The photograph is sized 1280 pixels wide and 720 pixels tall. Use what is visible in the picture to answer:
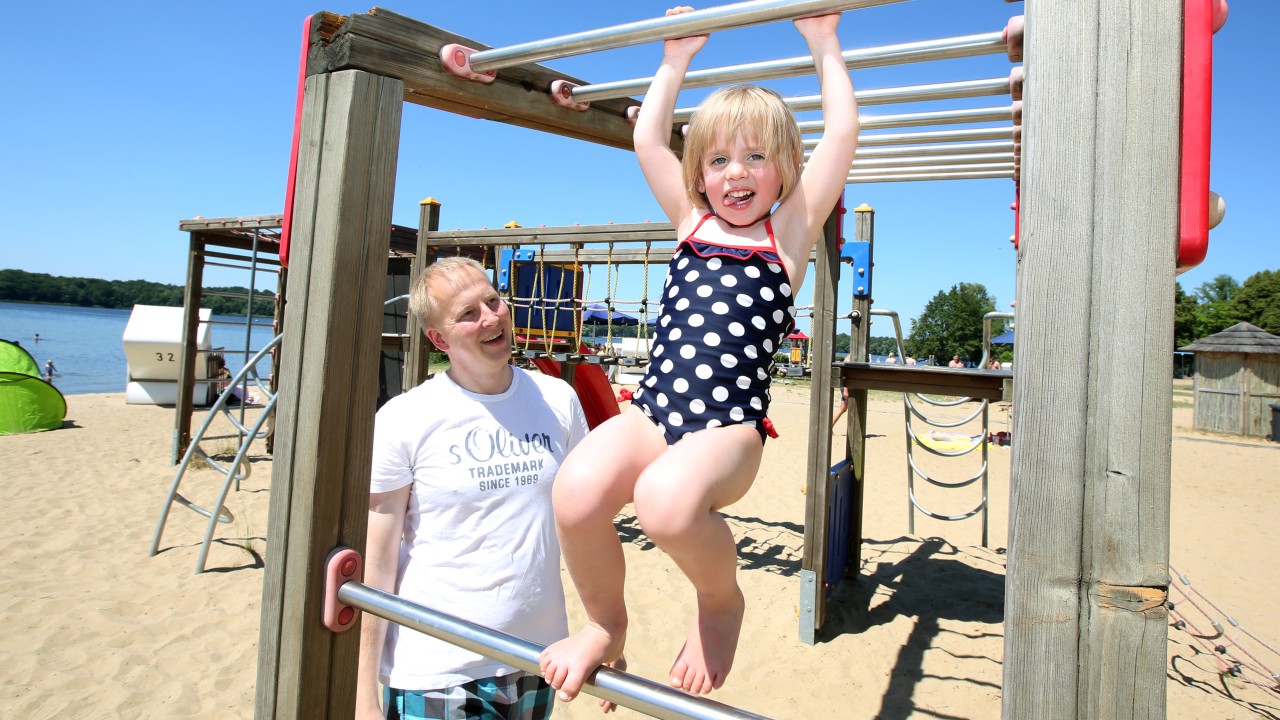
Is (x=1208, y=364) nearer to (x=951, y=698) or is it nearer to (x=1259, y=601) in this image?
(x=1259, y=601)

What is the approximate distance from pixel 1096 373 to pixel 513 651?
98cm

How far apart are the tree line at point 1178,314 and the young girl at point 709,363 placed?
136ft

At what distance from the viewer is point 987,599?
17.7ft

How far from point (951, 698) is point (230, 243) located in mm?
9943

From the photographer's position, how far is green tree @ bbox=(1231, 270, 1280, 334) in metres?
39.1

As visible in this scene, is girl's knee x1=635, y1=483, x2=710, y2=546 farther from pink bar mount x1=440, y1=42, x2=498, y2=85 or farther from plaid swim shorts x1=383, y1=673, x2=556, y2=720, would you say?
pink bar mount x1=440, y1=42, x2=498, y2=85

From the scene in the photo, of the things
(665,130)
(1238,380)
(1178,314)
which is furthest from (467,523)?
(1178,314)

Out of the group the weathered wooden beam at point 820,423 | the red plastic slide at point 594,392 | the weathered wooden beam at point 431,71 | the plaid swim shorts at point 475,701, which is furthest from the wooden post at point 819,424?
the plaid swim shorts at point 475,701

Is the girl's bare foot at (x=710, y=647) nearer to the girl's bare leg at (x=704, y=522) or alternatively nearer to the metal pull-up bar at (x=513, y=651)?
the girl's bare leg at (x=704, y=522)

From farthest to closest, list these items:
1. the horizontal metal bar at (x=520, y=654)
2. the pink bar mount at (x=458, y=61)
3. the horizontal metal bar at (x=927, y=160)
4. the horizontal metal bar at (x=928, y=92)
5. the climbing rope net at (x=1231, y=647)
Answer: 1. the climbing rope net at (x=1231, y=647)
2. the horizontal metal bar at (x=927, y=160)
3. the pink bar mount at (x=458, y=61)
4. the horizontal metal bar at (x=928, y=92)
5. the horizontal metal bar at (x=520, y=654)

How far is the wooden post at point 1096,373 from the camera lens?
791 mm

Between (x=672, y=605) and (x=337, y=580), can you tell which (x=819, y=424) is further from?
(x=337, y=580)

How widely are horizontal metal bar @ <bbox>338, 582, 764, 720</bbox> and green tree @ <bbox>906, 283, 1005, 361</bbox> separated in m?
57.9

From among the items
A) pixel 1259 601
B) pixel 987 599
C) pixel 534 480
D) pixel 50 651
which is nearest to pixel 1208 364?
pixel 1259 601
